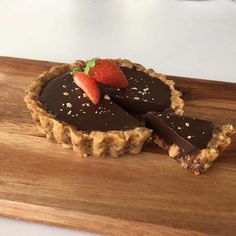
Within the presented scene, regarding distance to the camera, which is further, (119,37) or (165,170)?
(119,37)

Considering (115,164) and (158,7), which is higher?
(158,7)

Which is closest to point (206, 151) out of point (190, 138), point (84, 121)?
point (190, 138)

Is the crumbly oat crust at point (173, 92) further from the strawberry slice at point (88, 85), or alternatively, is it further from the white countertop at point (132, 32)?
the white countertop at point (132, 32)

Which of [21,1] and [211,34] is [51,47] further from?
[211,34]

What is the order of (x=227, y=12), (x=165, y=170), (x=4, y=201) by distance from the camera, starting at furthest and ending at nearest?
(x=227, y=12)
(x=165, y=170)
(x=4, y=201)

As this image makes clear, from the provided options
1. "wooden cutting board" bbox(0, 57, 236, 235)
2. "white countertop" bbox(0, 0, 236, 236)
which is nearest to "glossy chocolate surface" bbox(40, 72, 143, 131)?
"wooden cutting board" bbox(0, 57, 236, 235)

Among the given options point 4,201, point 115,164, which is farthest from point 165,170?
point 4,201

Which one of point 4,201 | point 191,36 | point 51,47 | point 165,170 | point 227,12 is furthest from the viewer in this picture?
point 227,12
